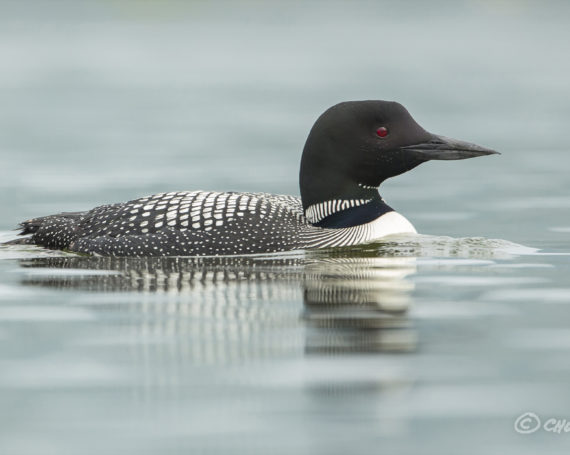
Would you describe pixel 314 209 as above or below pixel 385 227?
above

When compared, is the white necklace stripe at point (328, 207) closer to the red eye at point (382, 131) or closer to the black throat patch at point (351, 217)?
the black throat patch at point (351, 217)

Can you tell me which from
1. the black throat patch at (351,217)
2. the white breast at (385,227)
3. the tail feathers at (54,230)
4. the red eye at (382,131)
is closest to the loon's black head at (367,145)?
the red eye at (382,131)

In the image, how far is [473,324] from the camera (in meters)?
5.43

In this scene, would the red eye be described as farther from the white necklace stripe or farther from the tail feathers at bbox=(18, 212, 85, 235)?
the tail feathers at bbox=(18, 212, 85, 235)

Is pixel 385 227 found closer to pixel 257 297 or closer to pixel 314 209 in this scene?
pixel 314 209

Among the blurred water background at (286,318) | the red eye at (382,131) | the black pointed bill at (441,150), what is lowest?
the blurred water background at (286,318)

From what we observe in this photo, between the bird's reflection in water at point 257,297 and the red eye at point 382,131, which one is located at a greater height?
the red eye at point 382,131

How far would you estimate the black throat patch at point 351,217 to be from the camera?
7.81 meters

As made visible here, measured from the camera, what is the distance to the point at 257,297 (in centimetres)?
607

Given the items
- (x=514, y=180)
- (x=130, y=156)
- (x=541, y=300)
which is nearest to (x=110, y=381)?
(x=541, y=300)

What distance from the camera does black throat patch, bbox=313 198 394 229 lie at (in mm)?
7809

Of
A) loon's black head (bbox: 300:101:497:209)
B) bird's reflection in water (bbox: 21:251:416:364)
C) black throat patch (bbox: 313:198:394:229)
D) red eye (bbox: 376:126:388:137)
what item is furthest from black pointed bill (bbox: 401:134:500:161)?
bird's reflection in water (bbox: 21:251:416:364)

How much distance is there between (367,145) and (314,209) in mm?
468

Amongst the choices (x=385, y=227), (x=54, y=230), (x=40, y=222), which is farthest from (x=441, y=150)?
(x=40, y=222)
